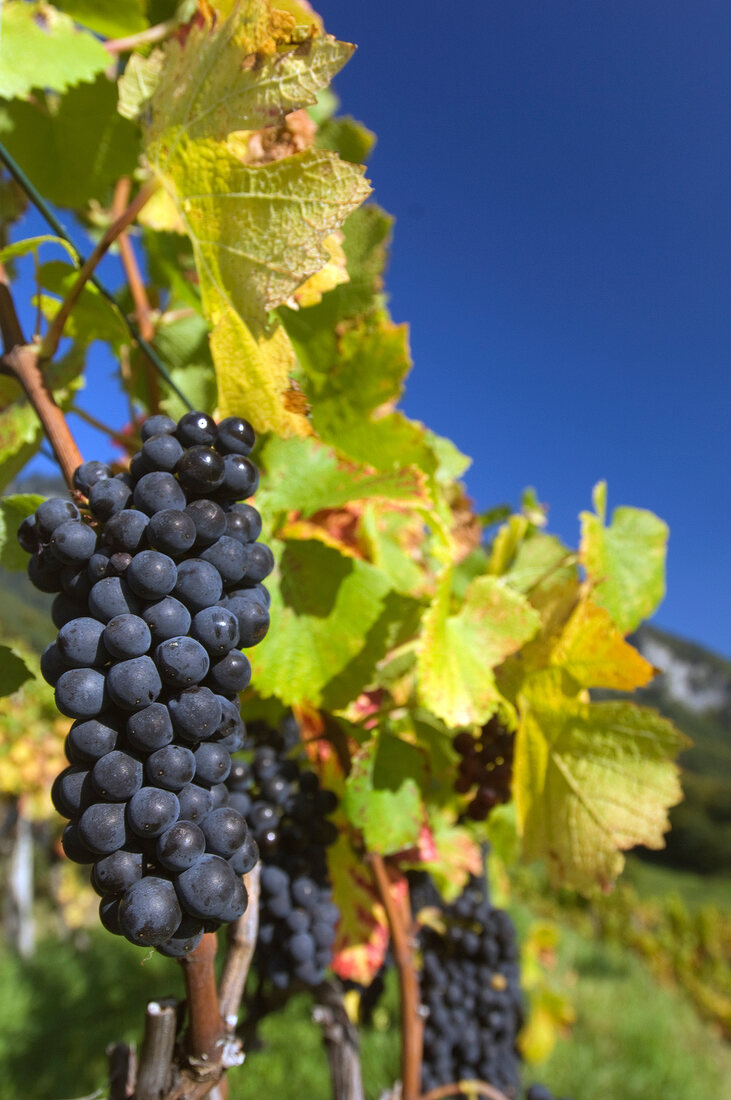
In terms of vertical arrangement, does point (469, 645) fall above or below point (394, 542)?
below

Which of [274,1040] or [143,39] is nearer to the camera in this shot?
[143,39]

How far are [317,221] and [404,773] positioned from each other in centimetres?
64

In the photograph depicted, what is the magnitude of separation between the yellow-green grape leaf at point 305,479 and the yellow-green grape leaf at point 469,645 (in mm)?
149

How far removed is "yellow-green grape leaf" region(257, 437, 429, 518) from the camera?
77 cm

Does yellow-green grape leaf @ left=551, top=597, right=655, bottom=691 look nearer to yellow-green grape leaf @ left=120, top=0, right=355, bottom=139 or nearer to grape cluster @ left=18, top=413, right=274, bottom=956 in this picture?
grape cluster @ left=18, top=413, right=274, bottom=956

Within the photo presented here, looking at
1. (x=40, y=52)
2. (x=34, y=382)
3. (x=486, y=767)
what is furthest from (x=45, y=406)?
(x=486, y=767)

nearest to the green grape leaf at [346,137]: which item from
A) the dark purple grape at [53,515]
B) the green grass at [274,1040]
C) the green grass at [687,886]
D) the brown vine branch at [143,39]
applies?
the brown vine branch at [143,39]

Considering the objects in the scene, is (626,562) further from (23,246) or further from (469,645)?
(23,246)

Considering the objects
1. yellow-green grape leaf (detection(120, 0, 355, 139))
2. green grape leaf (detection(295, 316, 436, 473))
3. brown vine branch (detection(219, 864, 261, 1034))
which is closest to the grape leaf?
yellow-green grape leaf (detection(120, 0, 355, 139))

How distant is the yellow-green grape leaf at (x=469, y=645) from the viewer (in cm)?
73

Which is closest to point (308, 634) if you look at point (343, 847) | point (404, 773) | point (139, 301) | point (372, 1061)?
point (404, 773)

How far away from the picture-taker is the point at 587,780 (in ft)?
2.77

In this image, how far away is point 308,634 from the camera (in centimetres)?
77

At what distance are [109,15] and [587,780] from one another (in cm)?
119
